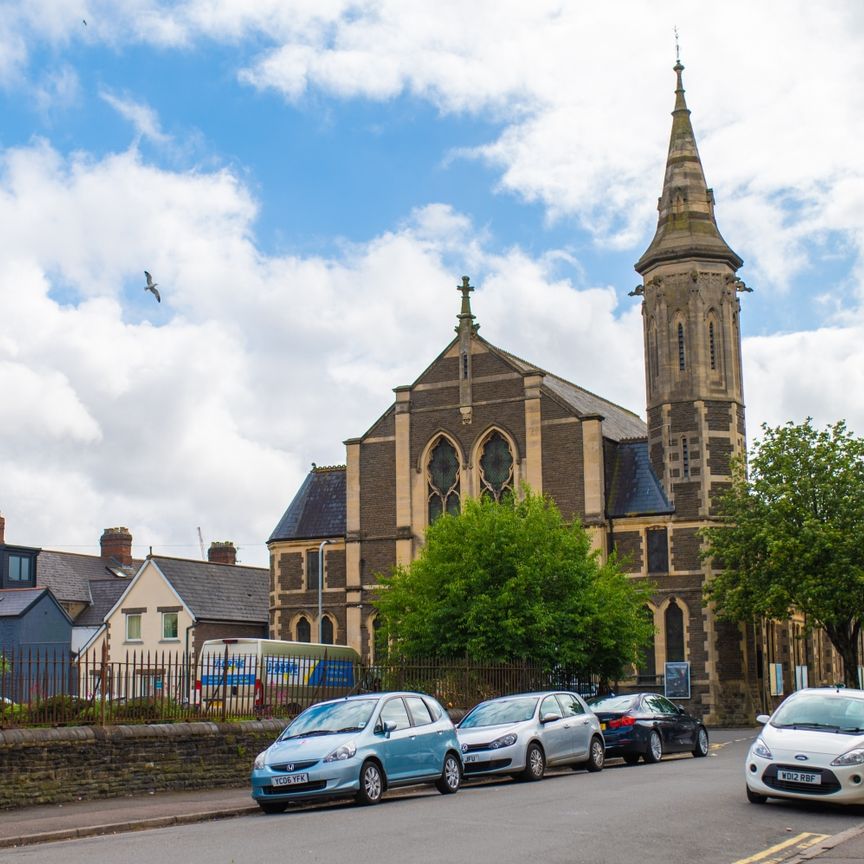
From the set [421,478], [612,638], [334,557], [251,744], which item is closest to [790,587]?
[612,638]

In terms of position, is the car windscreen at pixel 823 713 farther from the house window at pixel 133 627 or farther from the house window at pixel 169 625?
Result: the house window at pixel 133 627

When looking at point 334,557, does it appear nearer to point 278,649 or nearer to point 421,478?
point 421,478

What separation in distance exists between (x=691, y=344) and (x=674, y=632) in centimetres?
1079

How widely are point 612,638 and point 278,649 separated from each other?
10546 millimetres

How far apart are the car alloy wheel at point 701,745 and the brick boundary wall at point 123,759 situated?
9.81 m

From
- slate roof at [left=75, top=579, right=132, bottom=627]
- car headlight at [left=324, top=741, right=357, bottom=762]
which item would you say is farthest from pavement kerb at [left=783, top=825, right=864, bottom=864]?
slate roof at [left=75, top=579, right=132, bottom=627]

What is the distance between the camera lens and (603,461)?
46781 mm

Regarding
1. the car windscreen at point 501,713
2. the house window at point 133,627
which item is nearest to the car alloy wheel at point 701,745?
the car windscreen at point 501,713

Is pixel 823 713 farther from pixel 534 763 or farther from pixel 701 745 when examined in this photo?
pixel 701 745

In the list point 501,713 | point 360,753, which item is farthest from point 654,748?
point 360,753

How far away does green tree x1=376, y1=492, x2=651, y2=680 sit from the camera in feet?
108

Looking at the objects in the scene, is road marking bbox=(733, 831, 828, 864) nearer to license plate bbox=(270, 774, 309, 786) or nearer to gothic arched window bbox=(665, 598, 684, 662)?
license plate bbox=(270, 774, 309, 786)

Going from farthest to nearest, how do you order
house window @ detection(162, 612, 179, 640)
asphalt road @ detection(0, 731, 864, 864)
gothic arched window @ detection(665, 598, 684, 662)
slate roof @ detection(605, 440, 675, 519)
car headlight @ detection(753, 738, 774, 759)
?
house window @ detection(162, 612, 179, 640), slate roof @ detection(605, 440, 675, 519), gothic arched window @ detection(665, 598, 684, 662), car headlight @ detection(753, 738, 774, 759), asphalt road @ detection(0, 731, 864, 864)

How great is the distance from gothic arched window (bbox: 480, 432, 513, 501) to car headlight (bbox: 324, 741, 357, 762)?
30420 millimetres
